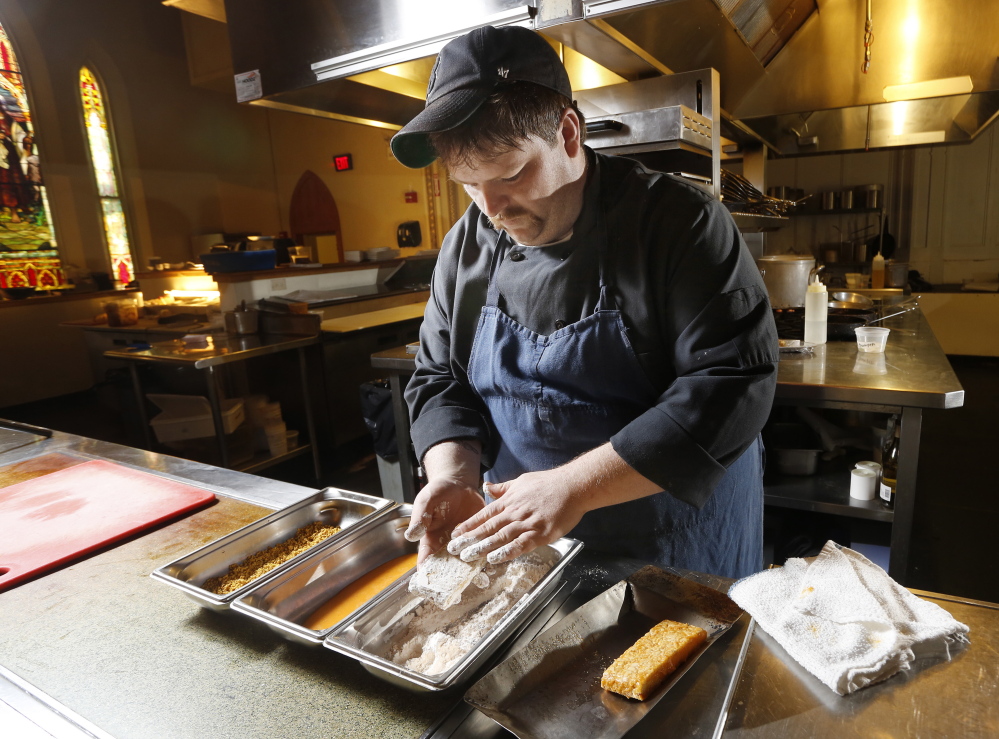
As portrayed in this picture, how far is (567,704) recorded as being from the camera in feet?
2.38

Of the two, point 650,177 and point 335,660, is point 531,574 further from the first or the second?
point 650,177

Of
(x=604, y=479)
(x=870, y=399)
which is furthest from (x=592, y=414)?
(x=870, y=399)

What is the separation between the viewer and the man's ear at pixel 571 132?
108cm

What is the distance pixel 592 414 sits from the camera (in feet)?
4.00

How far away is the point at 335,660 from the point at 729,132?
4.28 metres

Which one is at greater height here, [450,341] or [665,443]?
[450,341]

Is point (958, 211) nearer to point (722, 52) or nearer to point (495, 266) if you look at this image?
point (722, 52)

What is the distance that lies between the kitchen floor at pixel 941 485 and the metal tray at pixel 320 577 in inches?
64.6

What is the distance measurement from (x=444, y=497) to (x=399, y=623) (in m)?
0.23

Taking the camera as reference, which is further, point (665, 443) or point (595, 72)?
point (595, 72)

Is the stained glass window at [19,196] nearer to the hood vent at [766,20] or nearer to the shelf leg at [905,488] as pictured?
the hood vent at [766,20]

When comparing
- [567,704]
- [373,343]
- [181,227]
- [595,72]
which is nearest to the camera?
[567,704]

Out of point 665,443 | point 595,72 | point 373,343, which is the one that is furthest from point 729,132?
point 665,443

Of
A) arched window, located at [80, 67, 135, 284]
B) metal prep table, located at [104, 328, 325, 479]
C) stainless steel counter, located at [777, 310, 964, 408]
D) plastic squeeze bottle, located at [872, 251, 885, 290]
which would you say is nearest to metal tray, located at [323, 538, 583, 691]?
stainless steel counter, located at [777, 310, 964, 408]
